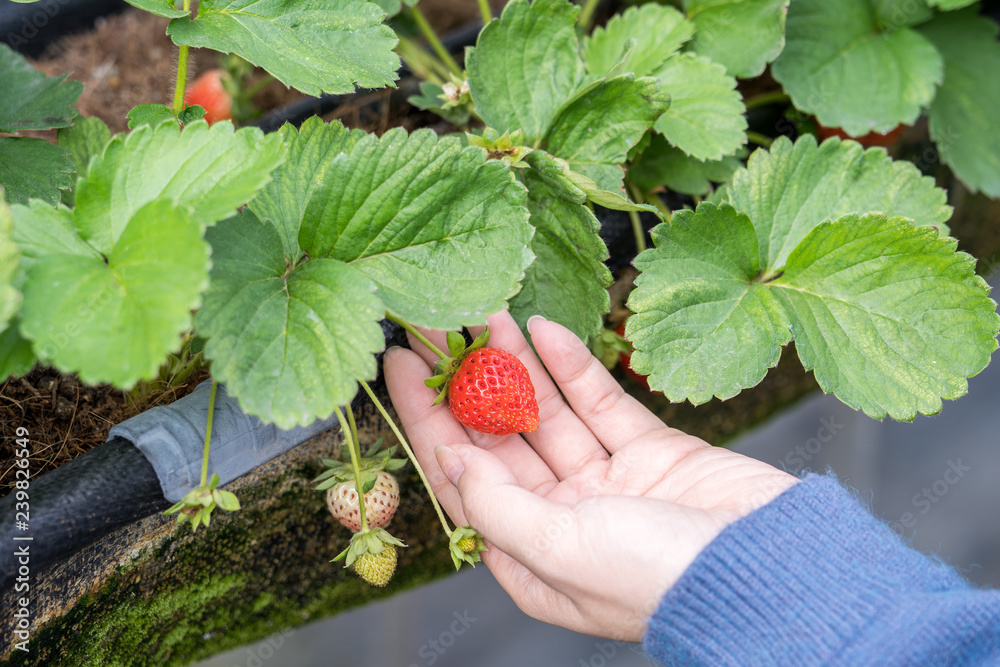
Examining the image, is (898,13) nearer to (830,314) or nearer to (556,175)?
(830,314)

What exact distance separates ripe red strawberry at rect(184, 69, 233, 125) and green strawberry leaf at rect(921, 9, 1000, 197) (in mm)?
1112

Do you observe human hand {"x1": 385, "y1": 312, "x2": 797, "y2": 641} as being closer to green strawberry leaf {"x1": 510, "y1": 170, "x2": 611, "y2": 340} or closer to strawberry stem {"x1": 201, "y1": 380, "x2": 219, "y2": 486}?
green strawberry leaf {"x1": 510, "y1": 170, "x2": 611, "y2": 340}

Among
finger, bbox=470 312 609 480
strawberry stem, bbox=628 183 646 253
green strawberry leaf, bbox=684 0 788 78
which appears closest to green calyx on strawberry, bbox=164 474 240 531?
finger, bbox=470 312 609 480

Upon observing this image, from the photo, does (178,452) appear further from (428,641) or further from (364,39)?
(428,641)

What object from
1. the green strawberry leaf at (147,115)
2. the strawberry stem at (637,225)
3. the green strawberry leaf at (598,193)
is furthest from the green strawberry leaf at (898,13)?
the green strawberry leaf at (147,115)

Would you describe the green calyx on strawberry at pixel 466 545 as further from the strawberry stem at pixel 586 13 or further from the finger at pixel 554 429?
the strawberry stem at pixel 586 13

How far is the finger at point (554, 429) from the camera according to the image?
2.64 ft

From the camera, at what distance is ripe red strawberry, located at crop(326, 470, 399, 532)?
0.72 m

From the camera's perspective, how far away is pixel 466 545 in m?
0.68

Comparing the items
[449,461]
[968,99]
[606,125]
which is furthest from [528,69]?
[968,99]

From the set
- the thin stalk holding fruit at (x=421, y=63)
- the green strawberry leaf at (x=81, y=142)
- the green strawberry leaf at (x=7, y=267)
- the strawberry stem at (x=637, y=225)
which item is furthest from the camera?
the thin stalk holding fruit at (x=421, y=63)

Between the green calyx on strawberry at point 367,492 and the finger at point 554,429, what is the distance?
18 cm

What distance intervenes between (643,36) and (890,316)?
0.47m

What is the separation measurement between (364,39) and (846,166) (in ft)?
1.89
